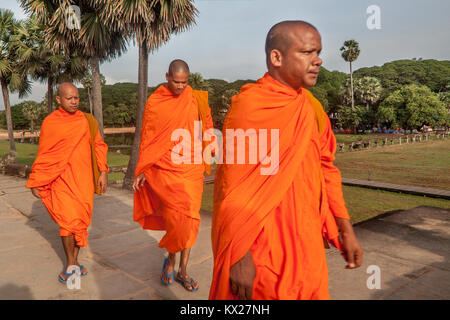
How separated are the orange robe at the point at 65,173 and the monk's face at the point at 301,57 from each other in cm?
287

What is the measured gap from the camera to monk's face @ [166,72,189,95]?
11.1ft

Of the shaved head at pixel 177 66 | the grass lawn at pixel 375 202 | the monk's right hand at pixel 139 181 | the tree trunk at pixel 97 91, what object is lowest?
the grass lawn at pixel 375 202

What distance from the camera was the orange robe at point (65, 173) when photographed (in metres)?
3.55

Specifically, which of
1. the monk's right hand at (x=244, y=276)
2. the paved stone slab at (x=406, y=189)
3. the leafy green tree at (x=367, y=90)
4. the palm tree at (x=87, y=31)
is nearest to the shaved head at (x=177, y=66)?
the monk's right hand at (x=244, y=276)

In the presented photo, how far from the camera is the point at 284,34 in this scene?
1680 mm

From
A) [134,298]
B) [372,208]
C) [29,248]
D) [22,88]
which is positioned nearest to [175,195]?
[134,298]

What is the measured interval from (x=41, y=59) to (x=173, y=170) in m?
20.5

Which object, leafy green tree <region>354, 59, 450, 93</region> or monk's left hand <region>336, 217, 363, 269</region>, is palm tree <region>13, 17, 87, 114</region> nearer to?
monk's left hand <region>336, 217, 363, 269</region>

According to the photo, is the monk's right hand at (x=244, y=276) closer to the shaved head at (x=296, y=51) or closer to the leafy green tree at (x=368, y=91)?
the shaved head at (x=296, y=51)

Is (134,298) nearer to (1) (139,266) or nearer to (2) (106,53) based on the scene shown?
(1) (139,266)

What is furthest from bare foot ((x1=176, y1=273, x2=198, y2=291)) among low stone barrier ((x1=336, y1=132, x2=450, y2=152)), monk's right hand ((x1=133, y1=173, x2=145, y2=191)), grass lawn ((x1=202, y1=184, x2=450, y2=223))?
low stone barrier ((x1=336, y1=132, x2=450, y2=152))

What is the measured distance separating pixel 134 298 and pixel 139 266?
77 centimetres

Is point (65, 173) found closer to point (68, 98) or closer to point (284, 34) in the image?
point (68, 98)

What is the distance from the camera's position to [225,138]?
1778 millimetres
